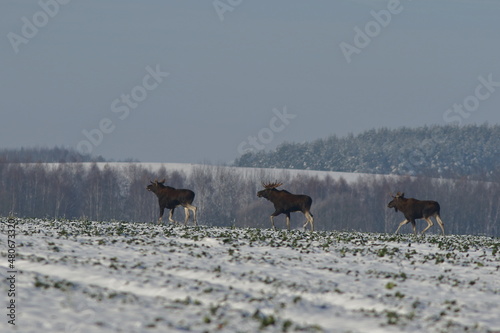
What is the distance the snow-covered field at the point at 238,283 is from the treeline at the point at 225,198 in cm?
A: 7278

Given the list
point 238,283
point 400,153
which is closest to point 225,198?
point 400,153

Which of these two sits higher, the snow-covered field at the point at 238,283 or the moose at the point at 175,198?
the moose at the point at 175,198

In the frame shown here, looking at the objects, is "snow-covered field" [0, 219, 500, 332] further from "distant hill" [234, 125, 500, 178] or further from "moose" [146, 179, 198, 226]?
"distant hill" [234, 125, 500, 178]

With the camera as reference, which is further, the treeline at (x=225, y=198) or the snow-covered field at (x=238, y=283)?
the treeline at (x=225, y=198)

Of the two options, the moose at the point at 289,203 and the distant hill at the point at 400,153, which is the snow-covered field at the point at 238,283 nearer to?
the moose at the point at 289,203

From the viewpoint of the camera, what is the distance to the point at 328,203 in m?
112

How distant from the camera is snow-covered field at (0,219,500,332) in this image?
1435 centimetres

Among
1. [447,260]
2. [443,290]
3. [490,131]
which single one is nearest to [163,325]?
[443,290]

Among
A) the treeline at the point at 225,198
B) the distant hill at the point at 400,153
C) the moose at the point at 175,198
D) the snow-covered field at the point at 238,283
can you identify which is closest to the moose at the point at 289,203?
the moose at the point at 175,198

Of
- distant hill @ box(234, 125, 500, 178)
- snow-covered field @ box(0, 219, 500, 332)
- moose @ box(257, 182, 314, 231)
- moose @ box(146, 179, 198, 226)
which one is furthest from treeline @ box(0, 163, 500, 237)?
snow-covered field @ box(0, 219, 500, 332)

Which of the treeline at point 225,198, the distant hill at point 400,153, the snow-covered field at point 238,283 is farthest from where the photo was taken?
the distant hill at point 400,153

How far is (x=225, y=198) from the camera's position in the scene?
376 ft

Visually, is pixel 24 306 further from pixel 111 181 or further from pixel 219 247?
pixel 111 181

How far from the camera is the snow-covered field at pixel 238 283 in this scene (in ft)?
47.1
